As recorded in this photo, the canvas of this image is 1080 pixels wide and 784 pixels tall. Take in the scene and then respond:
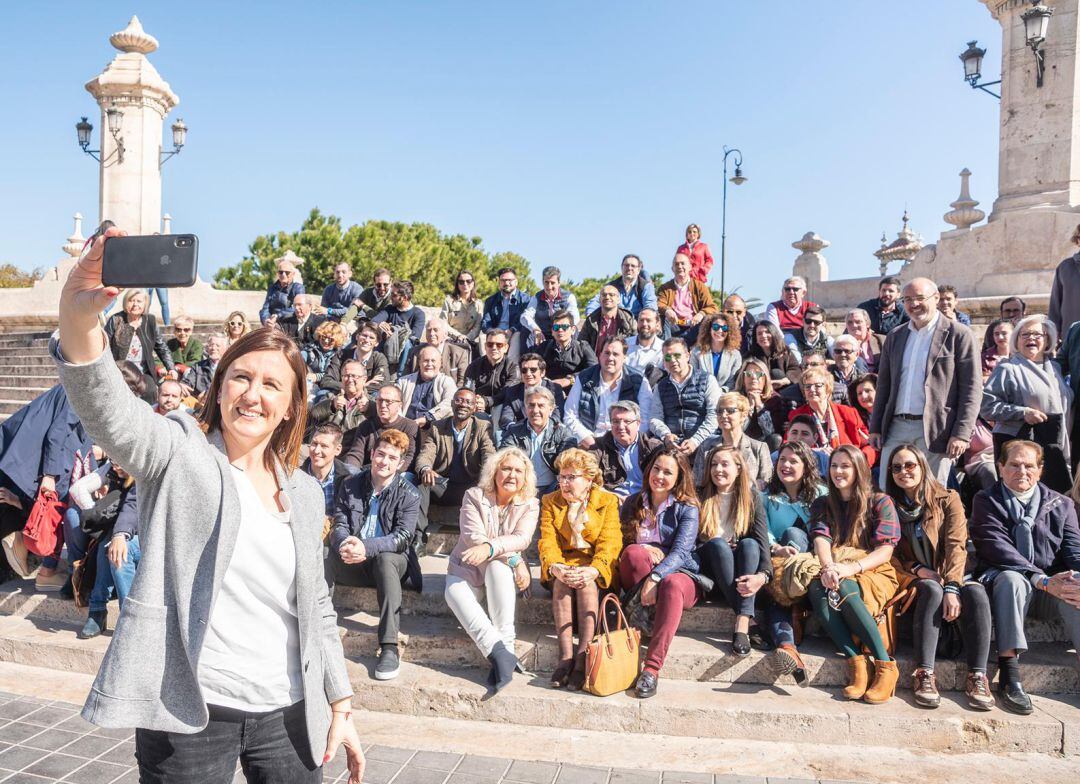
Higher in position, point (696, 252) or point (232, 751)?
point (696, 252)

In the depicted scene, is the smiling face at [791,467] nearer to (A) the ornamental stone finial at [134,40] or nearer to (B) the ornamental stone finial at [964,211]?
(B) the ornamental stone finial at [964,211]

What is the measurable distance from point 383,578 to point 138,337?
5.74 metres

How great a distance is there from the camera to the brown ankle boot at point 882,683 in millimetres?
4312

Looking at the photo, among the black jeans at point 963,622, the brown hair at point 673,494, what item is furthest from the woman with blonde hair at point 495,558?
the black jeans at point 963,622

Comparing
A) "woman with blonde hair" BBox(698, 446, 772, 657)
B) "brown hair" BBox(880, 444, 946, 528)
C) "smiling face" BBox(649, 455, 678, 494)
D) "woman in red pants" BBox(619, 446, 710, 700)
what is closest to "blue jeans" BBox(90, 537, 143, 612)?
"woman in red pants" BBox(619, 446, 710, 700)

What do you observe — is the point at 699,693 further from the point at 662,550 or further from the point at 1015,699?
the point at 1015,699

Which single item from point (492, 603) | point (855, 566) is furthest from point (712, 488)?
point (492, 603)

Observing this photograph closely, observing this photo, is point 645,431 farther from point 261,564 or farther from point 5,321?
point 5,321

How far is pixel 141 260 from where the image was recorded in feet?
4.46

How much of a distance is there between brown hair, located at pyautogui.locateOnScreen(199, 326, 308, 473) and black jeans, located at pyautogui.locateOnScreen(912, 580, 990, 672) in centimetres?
391

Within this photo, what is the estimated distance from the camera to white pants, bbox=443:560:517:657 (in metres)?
4.71

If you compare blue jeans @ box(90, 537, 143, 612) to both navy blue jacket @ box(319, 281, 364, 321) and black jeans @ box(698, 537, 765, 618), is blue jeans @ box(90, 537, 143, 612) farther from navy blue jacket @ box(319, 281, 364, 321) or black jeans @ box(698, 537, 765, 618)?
navy blue jacket @ box(319, 281, 364, 321)

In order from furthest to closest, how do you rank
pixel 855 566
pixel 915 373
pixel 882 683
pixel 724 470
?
pixel 915 373 → pixel 724 470 → pixel 855 566 → pixel 882 683

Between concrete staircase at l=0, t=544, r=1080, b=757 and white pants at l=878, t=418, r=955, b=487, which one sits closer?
concrete staircase at l=0, t=544, r=1080, b=757
